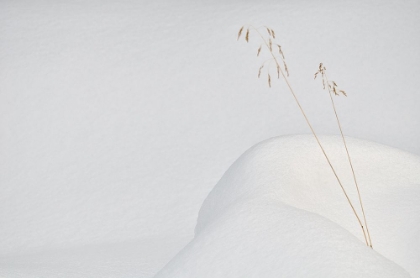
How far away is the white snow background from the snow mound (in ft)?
3.03

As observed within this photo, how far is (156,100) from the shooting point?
3.27 m

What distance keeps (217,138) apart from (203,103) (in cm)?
23

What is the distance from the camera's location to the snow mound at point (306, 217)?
4.33 feet

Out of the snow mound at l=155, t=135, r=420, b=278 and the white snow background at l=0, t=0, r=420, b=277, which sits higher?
the white snow background at l=0, t=0, r=420, b=277

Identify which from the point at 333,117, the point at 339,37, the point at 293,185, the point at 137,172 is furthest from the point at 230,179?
the point at 339,37

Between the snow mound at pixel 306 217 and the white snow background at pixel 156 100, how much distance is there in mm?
923

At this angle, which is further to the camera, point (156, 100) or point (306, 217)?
point (156, 100)

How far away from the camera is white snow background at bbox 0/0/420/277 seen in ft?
9.56

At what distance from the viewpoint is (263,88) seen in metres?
3.31

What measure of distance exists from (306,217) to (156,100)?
1.93 m

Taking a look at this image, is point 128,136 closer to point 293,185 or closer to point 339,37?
point 339,37

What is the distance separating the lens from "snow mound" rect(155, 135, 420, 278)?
1.32 metres

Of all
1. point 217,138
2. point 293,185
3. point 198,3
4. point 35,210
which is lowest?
point 293,185

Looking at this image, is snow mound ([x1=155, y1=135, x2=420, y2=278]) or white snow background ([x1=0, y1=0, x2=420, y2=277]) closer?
snow mound ([x1=155, y1=135, x2=420, y2=278])
